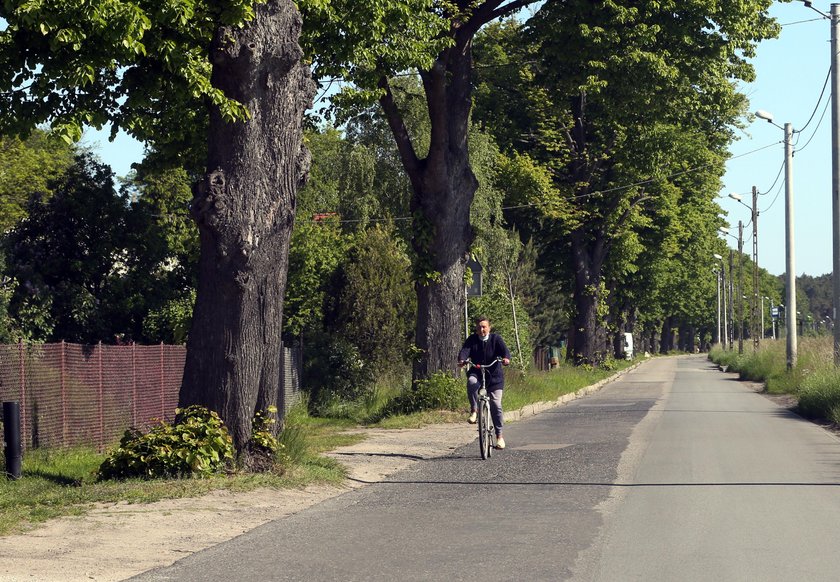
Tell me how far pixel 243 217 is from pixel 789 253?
27570mm

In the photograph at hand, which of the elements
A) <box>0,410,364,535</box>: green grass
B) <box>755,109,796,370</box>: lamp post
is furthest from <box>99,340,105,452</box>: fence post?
<box>755,109,796,370</box>: lamp post

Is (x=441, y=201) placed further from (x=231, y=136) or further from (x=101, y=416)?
(x=231, y=136)

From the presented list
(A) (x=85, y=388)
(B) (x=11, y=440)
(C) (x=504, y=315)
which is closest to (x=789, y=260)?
(C) (x=504, y=315)

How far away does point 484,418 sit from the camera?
52.0ft

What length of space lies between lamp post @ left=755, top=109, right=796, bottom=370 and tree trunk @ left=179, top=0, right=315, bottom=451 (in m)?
24.8

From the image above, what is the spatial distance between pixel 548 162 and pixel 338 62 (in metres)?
27.0

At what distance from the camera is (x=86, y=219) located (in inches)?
1056

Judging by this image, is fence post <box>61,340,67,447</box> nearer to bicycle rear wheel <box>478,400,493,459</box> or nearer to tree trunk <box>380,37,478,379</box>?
bicycle rear wheel <box>478,400,493,459</box>

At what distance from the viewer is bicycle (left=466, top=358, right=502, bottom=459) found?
15758 millimetres

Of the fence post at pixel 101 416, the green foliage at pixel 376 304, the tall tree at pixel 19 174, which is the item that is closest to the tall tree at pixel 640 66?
the green foliage at pixel 376 304

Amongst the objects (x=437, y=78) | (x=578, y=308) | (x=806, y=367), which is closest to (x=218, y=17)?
(x=437, y=78)

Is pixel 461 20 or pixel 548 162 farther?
pixel 548 162

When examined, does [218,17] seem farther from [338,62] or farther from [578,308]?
[578,308]

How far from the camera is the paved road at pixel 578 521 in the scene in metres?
7.88
